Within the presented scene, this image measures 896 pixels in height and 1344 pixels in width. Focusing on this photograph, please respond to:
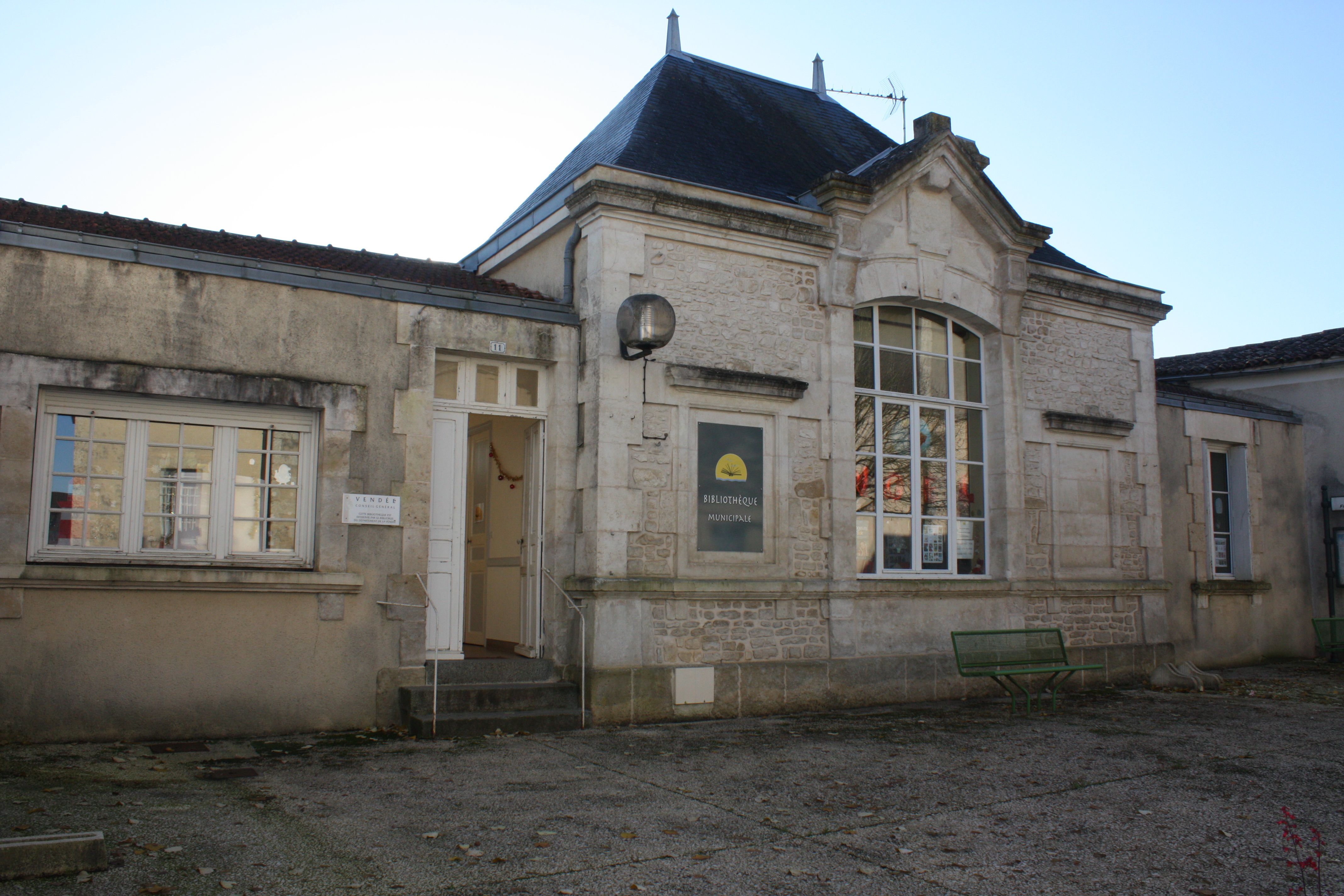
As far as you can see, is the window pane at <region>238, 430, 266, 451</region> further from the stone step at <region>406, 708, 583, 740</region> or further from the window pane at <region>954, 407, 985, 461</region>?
the window pane at <region>954, 407, 985, 461</region>

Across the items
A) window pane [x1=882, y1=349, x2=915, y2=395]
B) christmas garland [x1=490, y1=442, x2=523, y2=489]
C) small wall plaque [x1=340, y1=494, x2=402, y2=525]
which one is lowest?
small wall plaque [x1=340, y1=494, x2=402, y2=525]

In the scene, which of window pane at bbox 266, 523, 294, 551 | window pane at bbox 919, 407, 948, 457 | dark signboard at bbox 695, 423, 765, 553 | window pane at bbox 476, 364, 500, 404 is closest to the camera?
window pane at bbox 266, 523, 294, 551

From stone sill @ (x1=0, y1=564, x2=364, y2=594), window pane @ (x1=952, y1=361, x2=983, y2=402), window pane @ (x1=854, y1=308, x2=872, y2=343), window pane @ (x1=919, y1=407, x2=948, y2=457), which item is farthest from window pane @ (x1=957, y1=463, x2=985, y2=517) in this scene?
stone sill @ (x1=0, y1=564, x2=364, y2=594)

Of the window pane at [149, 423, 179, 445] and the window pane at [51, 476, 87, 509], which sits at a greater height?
the window pane at [149, 423, 179, 445]

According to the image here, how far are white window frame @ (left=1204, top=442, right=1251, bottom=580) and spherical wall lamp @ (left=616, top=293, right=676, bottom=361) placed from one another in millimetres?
8009

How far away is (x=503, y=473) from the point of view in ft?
34.3

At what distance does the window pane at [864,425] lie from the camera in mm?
10031

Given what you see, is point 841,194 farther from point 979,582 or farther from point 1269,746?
point 1269,746

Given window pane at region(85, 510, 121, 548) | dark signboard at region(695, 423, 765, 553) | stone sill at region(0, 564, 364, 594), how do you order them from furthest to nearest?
dark signboard at region(695, 423, 765, 553), window pane at region(85, 510, 121, 548), stone sill at region(0, 564, 364, 594)

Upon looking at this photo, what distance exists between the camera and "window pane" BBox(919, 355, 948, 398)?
10625 millimetres

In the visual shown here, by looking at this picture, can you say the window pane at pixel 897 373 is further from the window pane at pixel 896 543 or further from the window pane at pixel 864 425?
the window pane at pixel 896 543

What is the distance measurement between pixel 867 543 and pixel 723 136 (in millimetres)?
4286

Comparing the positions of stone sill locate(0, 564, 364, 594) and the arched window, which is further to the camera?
the arched window

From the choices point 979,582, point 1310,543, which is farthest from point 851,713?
point 1310,543
